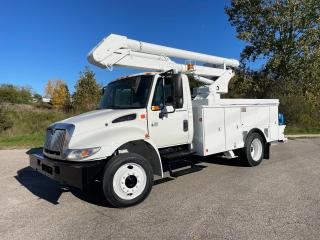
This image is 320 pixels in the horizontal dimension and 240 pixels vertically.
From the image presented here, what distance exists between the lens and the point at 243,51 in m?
19.6

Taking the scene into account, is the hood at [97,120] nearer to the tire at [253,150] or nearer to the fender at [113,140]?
the fender at [113,140]

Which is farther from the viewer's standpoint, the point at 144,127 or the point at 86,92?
the point at 86,92

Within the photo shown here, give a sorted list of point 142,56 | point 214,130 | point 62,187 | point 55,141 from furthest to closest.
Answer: point 214,130 → point 142,56 → point 62,187 → point 55,141

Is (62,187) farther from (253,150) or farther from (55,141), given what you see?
(253,150)

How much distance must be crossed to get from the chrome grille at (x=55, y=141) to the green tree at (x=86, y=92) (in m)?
14.2

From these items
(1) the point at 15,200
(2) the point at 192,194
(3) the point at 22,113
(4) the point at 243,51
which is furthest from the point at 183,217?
(3) the point at 22,113

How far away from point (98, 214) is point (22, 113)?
20.2m

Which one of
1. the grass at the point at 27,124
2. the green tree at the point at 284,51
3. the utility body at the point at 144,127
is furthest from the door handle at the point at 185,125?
the green tree at the point at 284,51

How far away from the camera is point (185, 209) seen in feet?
15.7

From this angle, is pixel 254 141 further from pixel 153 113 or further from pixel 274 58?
pixel 274 58

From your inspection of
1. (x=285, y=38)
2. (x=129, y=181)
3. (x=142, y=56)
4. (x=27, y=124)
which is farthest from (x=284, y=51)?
(x=27, y=124)

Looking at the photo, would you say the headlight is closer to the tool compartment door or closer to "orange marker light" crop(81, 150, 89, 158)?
"orange marker light" crop(81, 150, 89, 158)

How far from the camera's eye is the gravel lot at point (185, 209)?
396 centimetres

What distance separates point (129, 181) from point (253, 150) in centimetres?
448
